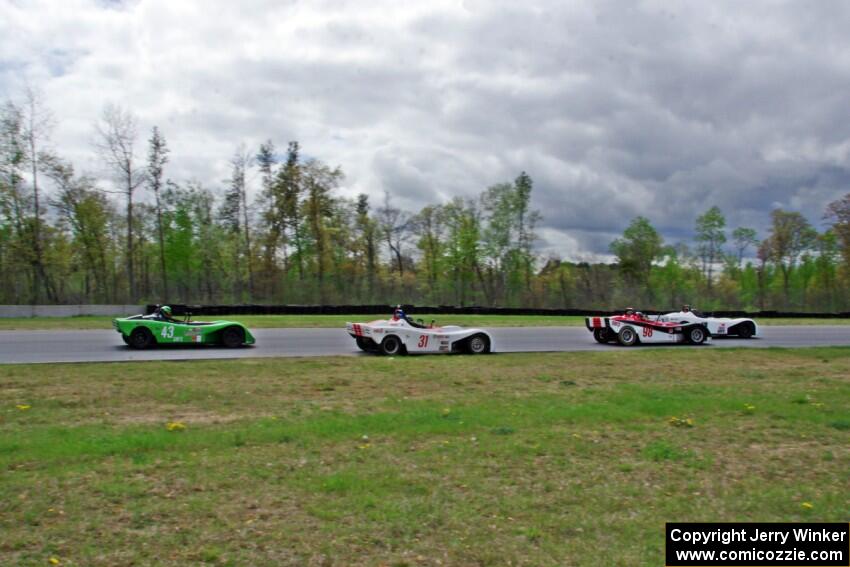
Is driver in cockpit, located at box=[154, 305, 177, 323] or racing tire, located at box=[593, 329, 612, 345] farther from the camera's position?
racing tire, located at box=[593, 329, 612, 345]

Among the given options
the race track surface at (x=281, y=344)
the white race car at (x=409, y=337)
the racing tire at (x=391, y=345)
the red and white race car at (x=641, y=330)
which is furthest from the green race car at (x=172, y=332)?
the red and white race car at (x=641, y=330)

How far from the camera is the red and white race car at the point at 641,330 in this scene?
65.4 feet

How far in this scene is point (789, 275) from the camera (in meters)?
62.4

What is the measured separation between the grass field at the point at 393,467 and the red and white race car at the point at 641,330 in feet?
25.8

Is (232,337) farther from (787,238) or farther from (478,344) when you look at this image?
(787,238)

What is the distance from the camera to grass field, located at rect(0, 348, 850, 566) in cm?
455

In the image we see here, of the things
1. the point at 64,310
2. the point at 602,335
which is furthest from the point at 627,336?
the point at 64,310

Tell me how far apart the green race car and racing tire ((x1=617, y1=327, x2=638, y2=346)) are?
11112mm

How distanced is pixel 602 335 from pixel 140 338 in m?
13.4

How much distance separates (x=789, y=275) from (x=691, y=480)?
65.2 meters

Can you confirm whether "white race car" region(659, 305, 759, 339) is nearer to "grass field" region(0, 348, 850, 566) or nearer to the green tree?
"grass field" region(0, 348, 850, 566)

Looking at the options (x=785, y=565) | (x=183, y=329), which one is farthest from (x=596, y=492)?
(x=183, y=329)

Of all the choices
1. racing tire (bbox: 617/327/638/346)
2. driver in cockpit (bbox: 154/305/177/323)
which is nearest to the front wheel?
racing tire (bbox: 617/327/638/346)

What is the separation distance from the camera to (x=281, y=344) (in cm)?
1822
